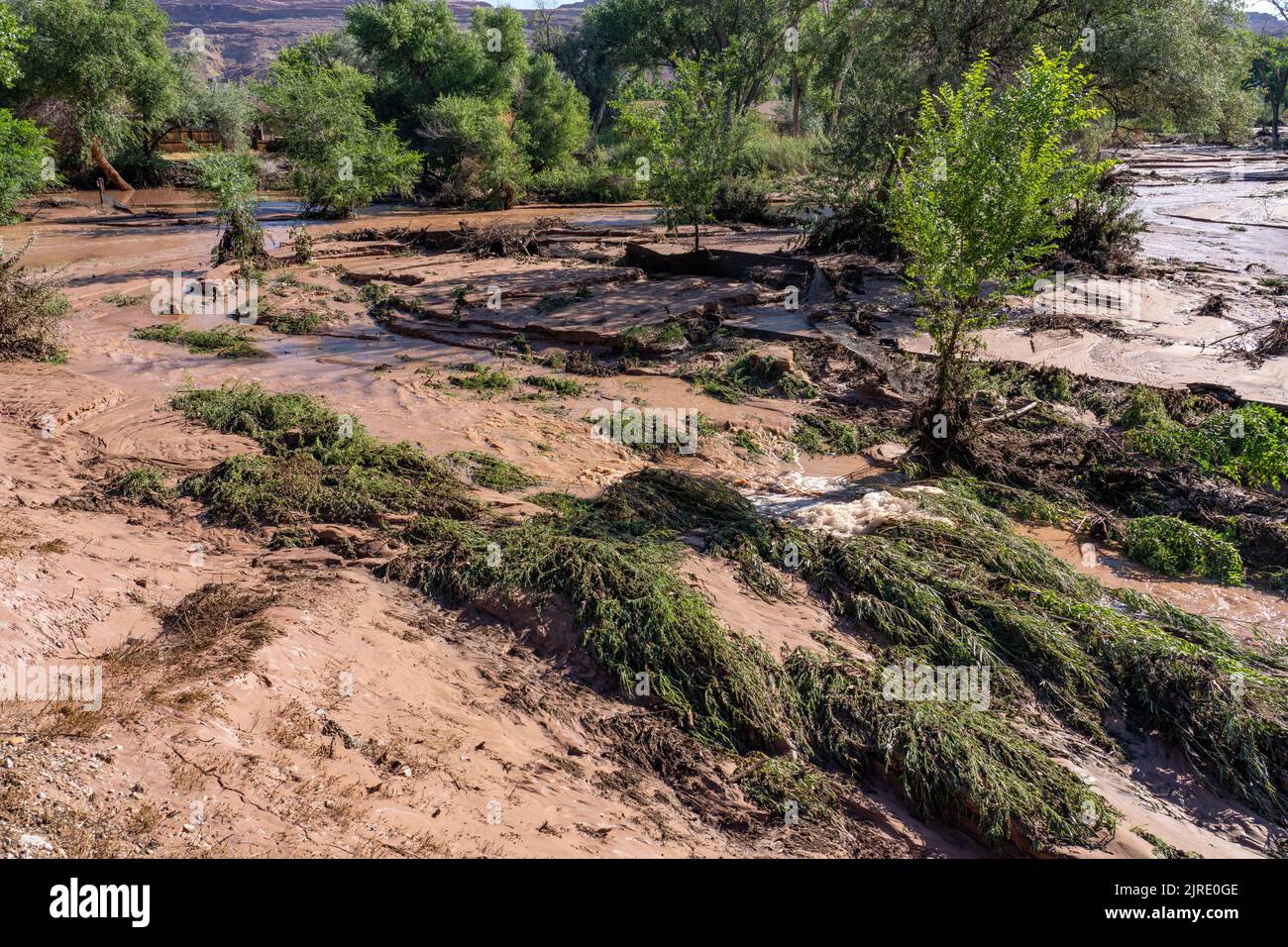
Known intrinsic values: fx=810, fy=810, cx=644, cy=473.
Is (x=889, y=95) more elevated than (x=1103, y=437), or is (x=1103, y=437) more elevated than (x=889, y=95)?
(x=889, y=95)

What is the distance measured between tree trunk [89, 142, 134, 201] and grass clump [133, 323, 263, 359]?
19931mm

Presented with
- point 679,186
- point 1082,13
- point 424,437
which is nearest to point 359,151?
point 679,186

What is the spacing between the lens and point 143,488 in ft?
23.0

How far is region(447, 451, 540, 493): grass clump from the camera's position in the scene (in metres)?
7.80

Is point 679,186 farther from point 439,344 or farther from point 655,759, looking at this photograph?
point 655,759

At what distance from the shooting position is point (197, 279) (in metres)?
16.5

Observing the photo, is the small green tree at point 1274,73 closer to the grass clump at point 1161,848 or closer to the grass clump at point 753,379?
the grass clump at point 753,379

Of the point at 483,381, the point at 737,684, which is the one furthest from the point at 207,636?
the point at 483,381

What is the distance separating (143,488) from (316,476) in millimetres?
1408

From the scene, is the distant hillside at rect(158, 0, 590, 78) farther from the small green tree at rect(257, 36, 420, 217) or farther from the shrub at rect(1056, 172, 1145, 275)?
the shrub at rect(1056, 172, 1145, 275)

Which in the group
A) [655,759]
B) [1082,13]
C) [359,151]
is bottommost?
[655,759]

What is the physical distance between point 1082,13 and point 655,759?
17.9 meters

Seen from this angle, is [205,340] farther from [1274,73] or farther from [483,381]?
[1274,73]

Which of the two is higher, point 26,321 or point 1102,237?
point 1102,237
